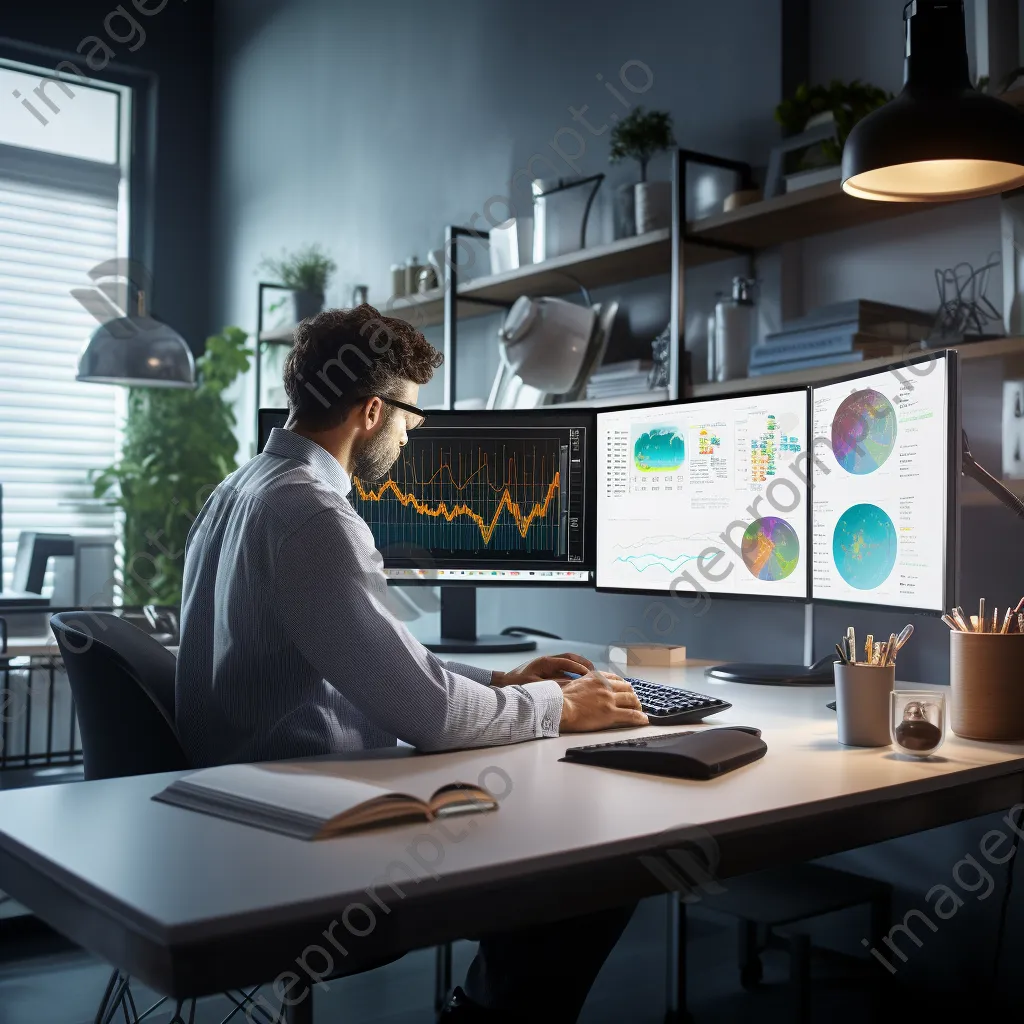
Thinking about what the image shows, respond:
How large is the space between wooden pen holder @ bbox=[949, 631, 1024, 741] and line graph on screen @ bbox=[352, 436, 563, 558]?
3.25ft

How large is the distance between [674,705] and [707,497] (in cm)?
63

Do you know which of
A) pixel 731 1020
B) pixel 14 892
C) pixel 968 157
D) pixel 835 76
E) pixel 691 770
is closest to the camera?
pixel 14 892

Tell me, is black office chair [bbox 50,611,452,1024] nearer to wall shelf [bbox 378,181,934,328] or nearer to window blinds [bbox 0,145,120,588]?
wall shelf [bbox 378,181,934,328]

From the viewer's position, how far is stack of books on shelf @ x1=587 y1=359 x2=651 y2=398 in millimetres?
2631

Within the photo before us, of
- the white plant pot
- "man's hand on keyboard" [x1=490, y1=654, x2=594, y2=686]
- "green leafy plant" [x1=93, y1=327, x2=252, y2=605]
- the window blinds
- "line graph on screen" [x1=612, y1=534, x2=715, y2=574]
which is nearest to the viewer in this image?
"man's hand on keyboard" [x1=490, y1=654, x2=594, y2=686]

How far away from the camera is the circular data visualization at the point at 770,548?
1.94m

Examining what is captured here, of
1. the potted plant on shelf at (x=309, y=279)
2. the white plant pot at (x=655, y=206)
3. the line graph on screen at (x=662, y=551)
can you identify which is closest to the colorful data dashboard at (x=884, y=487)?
the line graph on screen at (x=662, y=551)

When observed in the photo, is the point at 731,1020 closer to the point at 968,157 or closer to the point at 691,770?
the point at 691,770

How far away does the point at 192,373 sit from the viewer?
4086mm

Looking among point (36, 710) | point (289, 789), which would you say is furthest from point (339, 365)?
point (36, 710)

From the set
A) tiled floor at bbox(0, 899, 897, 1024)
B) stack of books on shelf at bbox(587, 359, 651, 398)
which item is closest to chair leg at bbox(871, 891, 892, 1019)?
tiled floor at bbox(0, 899, 897, 1024)

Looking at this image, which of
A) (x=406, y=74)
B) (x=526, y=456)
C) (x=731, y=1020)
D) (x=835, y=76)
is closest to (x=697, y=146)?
(x=835, y=76)

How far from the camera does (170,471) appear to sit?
4.64 m

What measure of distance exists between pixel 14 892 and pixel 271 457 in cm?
72
